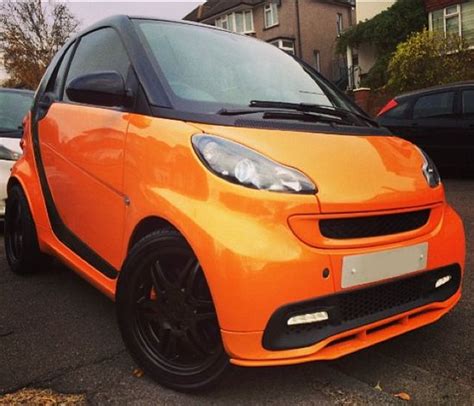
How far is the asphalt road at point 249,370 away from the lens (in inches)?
84.8

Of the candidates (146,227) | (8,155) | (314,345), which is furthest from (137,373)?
(8,155)

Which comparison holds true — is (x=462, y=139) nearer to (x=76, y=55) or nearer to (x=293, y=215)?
(x=76, y=55)

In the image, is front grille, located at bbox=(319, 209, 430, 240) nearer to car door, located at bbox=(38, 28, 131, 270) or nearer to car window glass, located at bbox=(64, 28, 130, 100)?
car door, located at bbox=(38, 28, 131, 270)

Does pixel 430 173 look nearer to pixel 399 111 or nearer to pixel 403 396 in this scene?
pixel 403 396

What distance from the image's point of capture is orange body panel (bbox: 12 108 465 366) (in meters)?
1.92

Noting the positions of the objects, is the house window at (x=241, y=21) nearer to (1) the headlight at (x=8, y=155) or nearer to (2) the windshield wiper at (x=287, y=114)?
(1) the headlight at (x=8, y=155)

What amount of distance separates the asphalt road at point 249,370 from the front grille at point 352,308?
0.30 metres

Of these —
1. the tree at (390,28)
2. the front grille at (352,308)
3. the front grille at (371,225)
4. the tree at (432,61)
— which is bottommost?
the front grille at (352,308)

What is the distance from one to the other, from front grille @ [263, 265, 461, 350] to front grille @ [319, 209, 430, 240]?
206mm

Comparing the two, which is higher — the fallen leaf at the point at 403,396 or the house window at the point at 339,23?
the house window at the point at 339,23

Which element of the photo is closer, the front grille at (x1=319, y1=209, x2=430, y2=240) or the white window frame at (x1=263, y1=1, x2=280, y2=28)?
the front grille at (x1=319, y1=209, x2=430, y2=240)

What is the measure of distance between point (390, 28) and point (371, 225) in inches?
878

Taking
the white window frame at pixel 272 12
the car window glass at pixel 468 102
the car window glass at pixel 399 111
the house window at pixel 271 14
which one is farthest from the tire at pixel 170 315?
the house window at pixel 271 14

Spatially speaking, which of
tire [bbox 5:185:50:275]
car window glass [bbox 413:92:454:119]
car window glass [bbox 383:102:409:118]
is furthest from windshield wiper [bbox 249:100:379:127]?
car window glass [bbox 383:102:409:118]
